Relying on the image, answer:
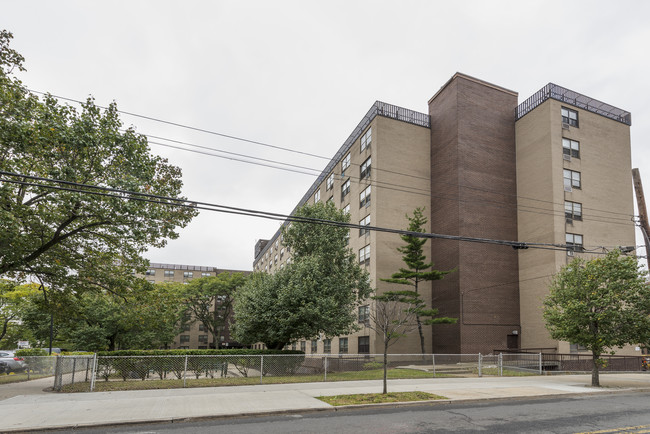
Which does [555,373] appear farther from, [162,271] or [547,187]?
[162,271]

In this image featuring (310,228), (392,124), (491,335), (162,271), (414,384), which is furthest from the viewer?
(162,271)

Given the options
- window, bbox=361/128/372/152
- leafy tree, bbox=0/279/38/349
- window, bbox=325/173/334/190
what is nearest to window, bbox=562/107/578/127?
window, bbox=361/128/372/152

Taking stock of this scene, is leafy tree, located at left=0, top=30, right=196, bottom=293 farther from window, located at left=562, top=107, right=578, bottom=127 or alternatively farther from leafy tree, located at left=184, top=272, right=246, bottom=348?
leafy tree, located at left=184, top=272, right=246, bottom=348

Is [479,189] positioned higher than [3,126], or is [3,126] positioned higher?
[479,189]

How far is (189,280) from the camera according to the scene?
97875 mm

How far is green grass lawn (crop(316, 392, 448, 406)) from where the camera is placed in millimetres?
13219

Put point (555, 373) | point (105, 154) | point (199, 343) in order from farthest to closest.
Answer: point (199, 343) → point (555, 373) → point (105, 154)

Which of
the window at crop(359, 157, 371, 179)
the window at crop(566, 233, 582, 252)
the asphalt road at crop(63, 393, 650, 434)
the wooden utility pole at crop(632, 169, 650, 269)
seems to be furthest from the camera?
the window at crop(359, 157, 371, 179)

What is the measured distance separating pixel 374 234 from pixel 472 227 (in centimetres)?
771

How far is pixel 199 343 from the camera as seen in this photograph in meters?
99.6

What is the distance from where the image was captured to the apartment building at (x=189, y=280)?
97.4 m

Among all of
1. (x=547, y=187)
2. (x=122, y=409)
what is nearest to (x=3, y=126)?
(x=122, y=409)

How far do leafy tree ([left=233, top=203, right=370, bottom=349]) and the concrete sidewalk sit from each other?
6.63 meters

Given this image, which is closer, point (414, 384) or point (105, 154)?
point (105, 154)
